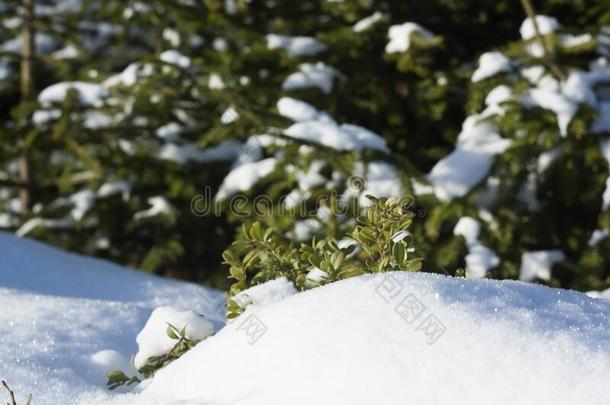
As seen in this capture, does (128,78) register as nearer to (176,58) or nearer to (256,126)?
(176,58)

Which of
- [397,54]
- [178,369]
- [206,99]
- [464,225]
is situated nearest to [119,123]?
[206,99]

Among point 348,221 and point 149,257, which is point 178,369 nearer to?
point 348,221

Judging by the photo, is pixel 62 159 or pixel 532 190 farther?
pixel 62 159

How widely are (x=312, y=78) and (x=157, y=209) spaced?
4.53 feet

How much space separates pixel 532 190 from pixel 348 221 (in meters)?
1.04

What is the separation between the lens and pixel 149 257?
5.43 metres

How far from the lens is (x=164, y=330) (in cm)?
227

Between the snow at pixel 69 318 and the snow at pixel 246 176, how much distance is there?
0.91m

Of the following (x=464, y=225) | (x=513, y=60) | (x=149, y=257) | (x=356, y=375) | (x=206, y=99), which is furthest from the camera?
(x=149, y=257)

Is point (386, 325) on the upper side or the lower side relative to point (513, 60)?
upper

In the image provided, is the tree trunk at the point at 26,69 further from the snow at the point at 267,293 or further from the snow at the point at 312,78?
the snow at the point at 267,293

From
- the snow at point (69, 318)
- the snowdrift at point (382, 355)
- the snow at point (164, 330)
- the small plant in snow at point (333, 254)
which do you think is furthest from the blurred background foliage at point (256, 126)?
the snowdrift at point (382, 355)

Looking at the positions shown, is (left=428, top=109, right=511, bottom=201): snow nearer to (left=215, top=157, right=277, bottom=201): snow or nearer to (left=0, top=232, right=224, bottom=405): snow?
(left=215, top=157, right=277, bottom=201): snow

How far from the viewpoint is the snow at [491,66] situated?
4414mm
